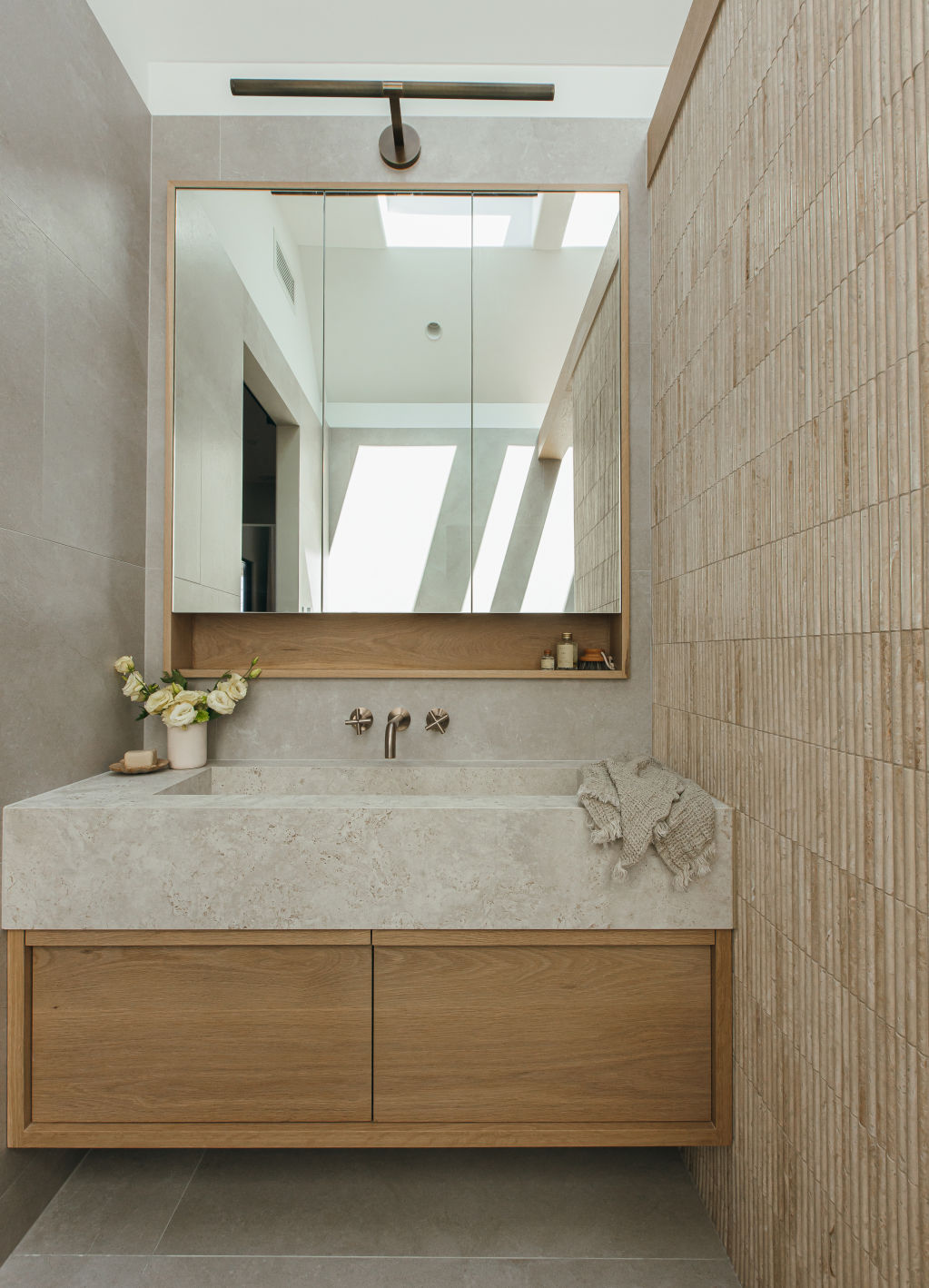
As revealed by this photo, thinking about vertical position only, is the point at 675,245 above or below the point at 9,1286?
above

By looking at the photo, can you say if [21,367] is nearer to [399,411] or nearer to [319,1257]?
[399,411]

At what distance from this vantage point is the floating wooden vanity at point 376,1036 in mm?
1336

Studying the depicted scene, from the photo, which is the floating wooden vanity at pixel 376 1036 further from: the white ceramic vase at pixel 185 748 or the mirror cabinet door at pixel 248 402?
the mirror cabinet door at pixel 248 402

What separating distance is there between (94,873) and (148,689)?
0.50m

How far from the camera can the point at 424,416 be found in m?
1.87

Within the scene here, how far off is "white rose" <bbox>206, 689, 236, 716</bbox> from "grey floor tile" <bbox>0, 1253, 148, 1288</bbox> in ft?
3.46

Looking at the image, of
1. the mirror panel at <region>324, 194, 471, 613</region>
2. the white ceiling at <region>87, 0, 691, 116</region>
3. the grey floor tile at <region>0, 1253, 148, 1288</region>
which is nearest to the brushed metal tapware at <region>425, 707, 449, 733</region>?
the mirror panel at <region>324, 194, 471, 613</region>

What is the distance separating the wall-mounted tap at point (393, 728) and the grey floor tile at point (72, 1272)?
1074 millimetres

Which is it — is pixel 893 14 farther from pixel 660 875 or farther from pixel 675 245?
pixel 660 875

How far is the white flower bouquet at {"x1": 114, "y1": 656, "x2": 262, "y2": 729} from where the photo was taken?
1.70 metres

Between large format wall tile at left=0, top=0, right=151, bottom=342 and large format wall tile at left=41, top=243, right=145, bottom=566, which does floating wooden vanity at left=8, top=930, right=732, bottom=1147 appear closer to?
large format wall tile at left=41, top=243, right=145, bottom=566

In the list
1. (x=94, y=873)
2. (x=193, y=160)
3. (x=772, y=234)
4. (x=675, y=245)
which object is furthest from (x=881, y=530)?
(x=193, y=160)

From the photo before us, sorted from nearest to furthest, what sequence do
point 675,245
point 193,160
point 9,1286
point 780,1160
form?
point 780,1160, point 9,1286, point 675,245, point 193,160

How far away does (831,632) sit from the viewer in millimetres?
981
